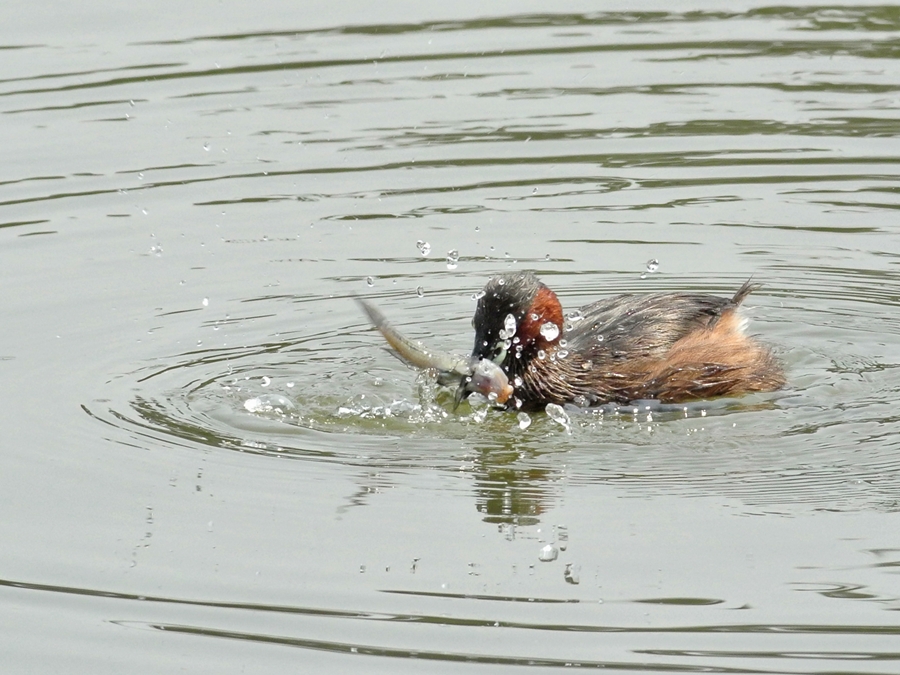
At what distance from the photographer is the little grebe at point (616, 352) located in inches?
328

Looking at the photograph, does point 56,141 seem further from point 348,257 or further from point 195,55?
point 348,257

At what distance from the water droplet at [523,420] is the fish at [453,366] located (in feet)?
0.50

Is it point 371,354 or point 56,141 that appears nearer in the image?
point 371,354

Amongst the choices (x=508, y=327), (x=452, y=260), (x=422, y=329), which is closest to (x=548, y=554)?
(x=508, y=327)

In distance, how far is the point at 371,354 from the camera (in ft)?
30.1

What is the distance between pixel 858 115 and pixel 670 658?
818 centimetres

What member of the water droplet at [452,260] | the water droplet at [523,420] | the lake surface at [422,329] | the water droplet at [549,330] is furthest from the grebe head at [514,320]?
the water droplet at [452,260]

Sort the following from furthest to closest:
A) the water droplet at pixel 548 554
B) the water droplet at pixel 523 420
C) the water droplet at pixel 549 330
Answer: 1. the water droplet at pixel 549 330
2. the water droplet at pixel 523 420
3. the water droplet at pixel 548 554

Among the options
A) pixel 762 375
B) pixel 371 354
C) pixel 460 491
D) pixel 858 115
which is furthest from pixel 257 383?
pixel 858 115

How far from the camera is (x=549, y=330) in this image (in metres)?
8.51

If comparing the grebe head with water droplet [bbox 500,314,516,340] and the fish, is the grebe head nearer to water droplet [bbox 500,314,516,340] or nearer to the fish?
water droplet [bbox 500,314,516,340]

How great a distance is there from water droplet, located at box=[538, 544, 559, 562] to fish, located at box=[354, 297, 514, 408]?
1.74 metres

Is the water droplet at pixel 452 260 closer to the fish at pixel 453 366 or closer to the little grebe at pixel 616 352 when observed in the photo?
the little grebe at pixel 616 352

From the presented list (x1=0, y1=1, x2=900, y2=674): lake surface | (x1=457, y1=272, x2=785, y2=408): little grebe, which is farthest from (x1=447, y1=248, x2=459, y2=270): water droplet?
(x1=457, y1=272, x2=785, y2=408): little grebe
